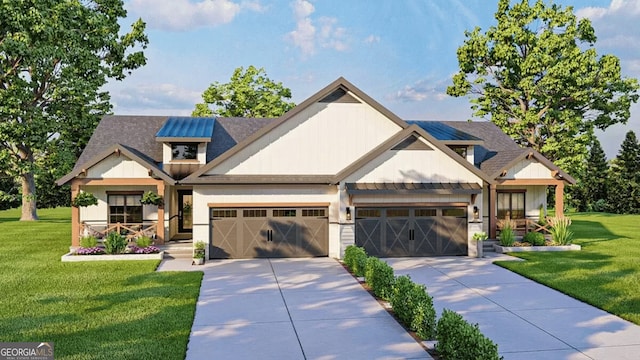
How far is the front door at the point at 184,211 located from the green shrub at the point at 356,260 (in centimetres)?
1027

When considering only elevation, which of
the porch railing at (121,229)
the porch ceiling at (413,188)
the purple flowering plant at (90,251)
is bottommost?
the purple flowering plant at (90,251)

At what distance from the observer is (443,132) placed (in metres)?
25.1

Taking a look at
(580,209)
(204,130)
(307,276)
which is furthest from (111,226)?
(580,209)

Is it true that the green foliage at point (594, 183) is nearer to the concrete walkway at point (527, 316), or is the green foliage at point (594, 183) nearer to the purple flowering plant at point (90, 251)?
the concrete walkway at point (527, 316)

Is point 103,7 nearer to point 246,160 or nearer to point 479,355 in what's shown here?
point 246,160

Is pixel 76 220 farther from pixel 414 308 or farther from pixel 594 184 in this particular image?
pixel 594 184

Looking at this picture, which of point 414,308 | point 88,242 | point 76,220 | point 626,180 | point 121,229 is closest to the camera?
point 414,308

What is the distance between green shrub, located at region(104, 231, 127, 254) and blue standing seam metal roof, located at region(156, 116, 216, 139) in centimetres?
496

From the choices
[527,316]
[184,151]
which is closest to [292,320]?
[527,316]

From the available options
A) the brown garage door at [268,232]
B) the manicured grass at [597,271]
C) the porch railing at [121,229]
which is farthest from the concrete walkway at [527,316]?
the porch railing at [121,229]

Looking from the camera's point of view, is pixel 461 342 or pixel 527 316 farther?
pixel 527 316

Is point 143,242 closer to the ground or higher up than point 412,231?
closer to the ground

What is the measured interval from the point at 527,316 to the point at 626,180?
150 feet

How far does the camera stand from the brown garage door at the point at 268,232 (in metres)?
20.5
